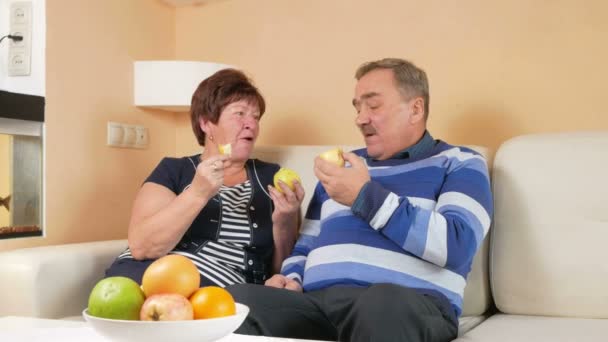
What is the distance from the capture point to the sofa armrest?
70.1 inches

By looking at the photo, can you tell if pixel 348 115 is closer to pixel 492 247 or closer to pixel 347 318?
pixel 492 247

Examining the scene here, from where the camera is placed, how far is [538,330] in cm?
166

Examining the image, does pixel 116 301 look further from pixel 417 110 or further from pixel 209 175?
pixel 417 110

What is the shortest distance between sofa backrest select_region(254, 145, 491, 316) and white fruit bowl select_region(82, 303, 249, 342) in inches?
43.3

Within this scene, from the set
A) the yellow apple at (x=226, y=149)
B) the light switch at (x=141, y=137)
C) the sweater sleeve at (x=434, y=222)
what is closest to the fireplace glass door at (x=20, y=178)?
the light switch at (x=141, y=137)

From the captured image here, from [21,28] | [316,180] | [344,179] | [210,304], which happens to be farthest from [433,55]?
[210,304]

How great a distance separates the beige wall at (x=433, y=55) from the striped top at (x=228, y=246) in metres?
0.62

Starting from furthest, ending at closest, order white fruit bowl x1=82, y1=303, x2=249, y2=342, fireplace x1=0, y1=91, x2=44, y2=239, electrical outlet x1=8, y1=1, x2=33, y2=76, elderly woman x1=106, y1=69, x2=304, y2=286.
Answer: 1. electrical outlet x1=8, y1=1, x2=33, y2=76
2. fireplace x1=0, y1=91, x2=44, y2=239
3. elderly woman x1=106, y1=69, x2=304, y2=286
4. white fruit bowl x1=82, y1=303, x2=249, y2=342

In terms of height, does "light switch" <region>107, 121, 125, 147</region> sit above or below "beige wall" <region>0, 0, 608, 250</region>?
below

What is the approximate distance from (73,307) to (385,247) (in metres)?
0.87

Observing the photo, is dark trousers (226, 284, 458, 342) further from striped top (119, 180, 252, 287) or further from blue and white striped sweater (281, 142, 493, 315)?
striped top (119, 180, 252, 287)

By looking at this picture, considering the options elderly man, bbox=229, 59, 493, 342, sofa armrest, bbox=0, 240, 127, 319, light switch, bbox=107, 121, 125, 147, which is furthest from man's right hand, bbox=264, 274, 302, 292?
light switch, bbox=107, 121, 125, 147

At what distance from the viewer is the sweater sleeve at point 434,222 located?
5.29 ft

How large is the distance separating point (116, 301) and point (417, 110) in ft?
3.82
